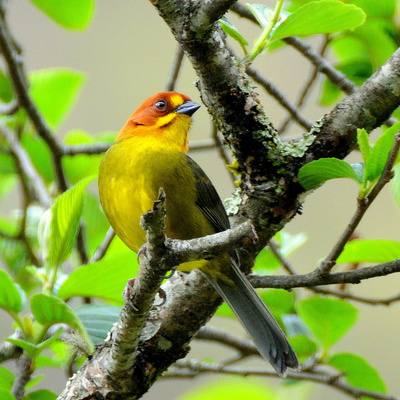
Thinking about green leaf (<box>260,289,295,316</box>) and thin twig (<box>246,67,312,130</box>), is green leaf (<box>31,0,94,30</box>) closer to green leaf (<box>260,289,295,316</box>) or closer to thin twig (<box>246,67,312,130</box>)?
thin twig (<box>246,67,312,130</box>)

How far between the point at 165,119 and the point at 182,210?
0.73 metres

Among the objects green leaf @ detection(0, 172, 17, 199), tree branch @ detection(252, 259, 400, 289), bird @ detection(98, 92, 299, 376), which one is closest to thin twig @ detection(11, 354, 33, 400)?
bird @ detection(98, 92, 299, 376)

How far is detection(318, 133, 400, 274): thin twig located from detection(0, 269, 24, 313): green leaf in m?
1.05

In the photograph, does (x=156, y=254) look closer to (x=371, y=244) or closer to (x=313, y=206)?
(x=371, y=244)

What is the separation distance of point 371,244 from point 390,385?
5.27 metres

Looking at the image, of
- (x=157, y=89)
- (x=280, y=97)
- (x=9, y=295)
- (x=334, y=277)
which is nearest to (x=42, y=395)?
(x=9, y=295)

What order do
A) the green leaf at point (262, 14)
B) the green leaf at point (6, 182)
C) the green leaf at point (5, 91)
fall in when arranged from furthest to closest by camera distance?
the green leaf at point (6, 182) → the green leaf at point (5, 91) → the green leaf at point (262, 14)

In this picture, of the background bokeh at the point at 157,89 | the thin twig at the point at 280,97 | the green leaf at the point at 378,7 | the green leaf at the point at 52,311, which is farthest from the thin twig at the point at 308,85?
the background bokeh at the point at 157,89

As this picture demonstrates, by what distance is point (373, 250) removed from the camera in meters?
2.45

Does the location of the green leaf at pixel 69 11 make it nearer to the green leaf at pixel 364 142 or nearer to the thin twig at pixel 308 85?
the thin twig at pixel 308 85

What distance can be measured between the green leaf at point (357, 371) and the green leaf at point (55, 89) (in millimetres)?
2169

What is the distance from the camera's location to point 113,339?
2238mm

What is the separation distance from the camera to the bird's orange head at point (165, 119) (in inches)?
126

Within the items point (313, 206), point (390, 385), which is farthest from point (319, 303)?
point (390, 385)
